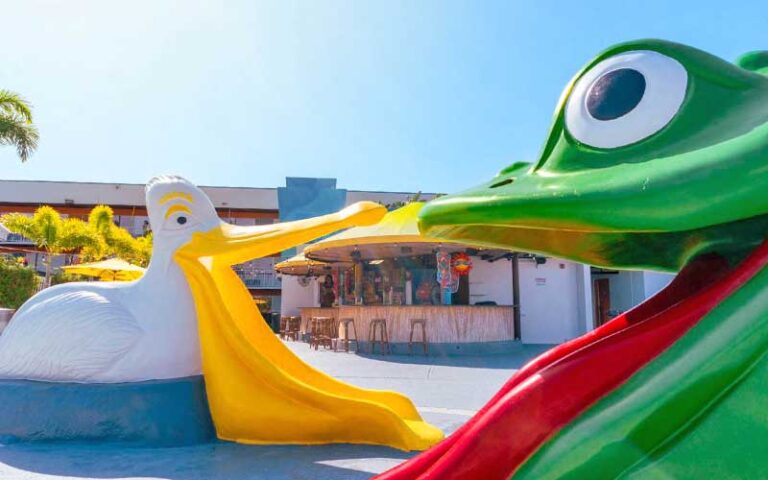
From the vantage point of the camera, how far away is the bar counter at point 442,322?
13133 mm

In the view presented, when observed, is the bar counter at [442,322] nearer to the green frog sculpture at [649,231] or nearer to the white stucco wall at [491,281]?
the white stucco wall at [491,281]

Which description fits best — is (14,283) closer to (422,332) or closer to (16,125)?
(16,125)

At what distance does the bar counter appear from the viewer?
13.1 meters

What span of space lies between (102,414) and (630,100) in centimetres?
414

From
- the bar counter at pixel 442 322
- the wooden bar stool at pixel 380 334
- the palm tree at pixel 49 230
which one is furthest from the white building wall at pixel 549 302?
the palm tree at pixel 49 230

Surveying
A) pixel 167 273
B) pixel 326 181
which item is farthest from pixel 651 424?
pixel 326 181

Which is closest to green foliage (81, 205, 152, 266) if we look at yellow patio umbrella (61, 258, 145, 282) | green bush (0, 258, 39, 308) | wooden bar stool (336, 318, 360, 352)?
yellow patio umbrella (61, 258, 145, 282)

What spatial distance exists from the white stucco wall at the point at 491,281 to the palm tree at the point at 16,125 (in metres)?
14.7

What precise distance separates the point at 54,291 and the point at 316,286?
20330 mm

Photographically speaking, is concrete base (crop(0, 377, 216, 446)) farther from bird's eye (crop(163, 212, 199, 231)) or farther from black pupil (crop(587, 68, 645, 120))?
black pupil (crop(587, 68, 645, 120))

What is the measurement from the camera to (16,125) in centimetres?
1731

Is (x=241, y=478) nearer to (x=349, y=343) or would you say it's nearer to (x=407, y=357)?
(x=407, y=357)

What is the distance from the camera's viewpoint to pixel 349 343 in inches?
550

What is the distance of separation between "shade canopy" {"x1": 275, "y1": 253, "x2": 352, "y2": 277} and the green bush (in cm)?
805
